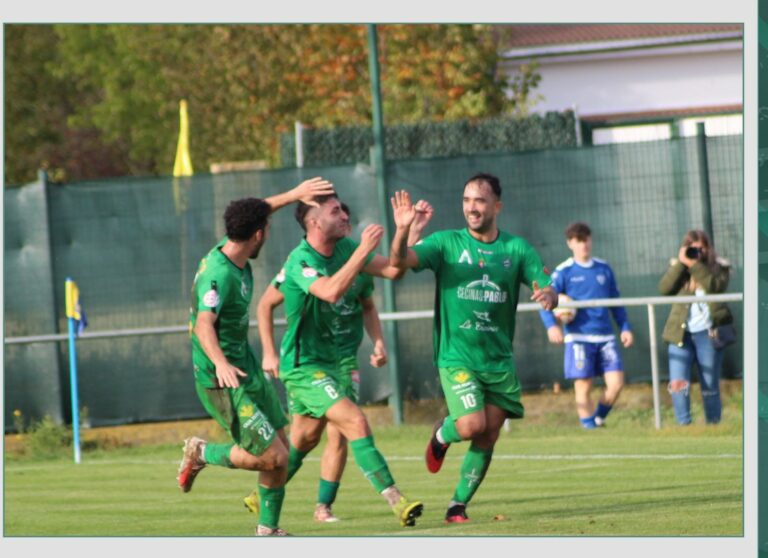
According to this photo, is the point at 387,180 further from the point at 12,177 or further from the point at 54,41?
the point at 54,41

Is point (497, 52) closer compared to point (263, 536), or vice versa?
point (263, 536)

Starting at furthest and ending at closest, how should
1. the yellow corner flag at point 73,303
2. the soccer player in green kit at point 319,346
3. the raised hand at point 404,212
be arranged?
1. the yellow corner flag at point 73,303
2. the soccer player in green kit at point 319,346
3. the raised hand at point 404,212

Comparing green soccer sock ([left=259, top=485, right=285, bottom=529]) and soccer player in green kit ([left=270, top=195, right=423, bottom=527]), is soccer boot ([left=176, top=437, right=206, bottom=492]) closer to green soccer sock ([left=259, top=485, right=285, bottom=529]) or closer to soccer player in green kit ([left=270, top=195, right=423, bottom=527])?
green soccer sock ([left=259, top=485, right=285, bottom=529])

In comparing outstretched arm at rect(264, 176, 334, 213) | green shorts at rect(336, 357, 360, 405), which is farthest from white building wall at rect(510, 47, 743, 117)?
outstretched arm at rect(264, 176, 334, 213)

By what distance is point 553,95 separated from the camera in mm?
32875

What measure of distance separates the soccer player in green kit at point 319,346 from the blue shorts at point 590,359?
581cm

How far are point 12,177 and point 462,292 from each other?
3406cm

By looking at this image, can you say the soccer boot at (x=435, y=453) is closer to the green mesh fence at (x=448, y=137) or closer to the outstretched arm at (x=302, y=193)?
the outstretched arm at (x=302, y=193)

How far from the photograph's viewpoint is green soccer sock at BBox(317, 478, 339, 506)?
10969 millimetres

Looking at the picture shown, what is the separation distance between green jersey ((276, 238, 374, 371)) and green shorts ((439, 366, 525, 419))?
80 centimetres

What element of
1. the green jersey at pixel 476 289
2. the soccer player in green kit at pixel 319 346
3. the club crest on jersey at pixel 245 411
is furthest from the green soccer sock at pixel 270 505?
the green jersey at pixel 476 289

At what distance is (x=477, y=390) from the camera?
409 inches

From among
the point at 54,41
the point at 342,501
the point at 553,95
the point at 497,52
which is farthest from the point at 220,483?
the point at 54,41

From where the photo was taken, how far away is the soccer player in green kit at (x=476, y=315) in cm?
1035
